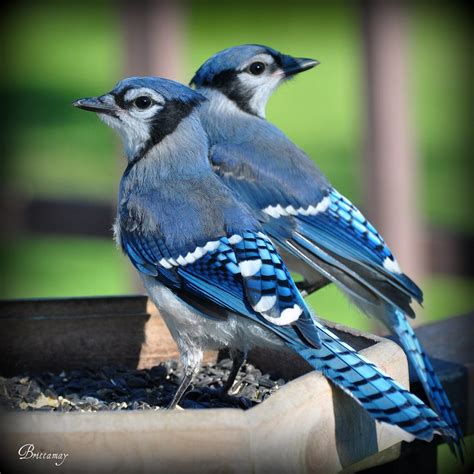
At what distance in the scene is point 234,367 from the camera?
2.54m

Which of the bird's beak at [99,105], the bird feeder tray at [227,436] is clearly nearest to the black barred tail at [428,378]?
the bird feeder tray at [227,436]

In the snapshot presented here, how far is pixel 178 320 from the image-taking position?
234 cm

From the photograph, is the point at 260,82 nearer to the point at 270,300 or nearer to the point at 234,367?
the point at 234,367

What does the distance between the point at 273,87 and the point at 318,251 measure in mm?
691

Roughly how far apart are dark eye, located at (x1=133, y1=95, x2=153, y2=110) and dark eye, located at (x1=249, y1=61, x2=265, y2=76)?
742mm

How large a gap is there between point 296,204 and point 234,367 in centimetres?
64

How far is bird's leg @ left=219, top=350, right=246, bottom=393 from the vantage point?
251cm

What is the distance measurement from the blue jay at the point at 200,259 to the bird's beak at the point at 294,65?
2.44 feet

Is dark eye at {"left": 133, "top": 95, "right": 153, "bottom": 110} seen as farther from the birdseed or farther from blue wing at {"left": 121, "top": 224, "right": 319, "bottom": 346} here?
the birdseed

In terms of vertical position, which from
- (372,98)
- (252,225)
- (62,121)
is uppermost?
(252,225)

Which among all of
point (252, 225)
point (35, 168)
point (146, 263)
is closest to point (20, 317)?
point (146, 263)

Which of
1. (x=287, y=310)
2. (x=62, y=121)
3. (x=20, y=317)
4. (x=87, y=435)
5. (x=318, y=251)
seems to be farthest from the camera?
(x=62, y=121)

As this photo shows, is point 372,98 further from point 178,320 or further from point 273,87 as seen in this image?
point 178,320

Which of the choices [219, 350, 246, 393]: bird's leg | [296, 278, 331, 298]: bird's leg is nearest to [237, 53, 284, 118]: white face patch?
[296, 278, 331, 298]: bird's leg
